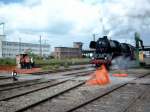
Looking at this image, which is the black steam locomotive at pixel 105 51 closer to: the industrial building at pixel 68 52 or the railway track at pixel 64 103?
the railway track at pixel 64 103

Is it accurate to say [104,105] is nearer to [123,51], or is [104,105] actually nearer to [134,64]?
[123,51]

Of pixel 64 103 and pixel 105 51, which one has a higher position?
pixel 105 51

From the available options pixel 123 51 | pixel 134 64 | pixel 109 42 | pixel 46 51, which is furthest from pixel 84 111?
pixel 46 51

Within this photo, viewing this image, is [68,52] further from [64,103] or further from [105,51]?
[64,103]

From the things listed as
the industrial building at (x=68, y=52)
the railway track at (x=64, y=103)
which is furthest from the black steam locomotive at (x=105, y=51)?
the industrial building at (x=68, y=52)

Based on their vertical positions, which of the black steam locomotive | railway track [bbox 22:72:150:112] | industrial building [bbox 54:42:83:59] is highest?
industrial building [bbox 54:42:83:59]

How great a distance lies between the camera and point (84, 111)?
944 centimetres

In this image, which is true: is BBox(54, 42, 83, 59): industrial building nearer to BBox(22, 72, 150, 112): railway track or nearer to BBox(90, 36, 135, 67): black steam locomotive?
BBox(90, 36, 135, 67): black steam locomotive

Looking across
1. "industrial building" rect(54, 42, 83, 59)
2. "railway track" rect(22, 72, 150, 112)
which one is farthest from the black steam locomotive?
"industrial building" rect(54, 42, 83, 59)

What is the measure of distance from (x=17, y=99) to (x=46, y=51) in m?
124

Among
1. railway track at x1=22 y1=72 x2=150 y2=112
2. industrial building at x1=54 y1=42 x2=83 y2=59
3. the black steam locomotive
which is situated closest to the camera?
railway track at x1=22 y1=72 x2=150 y2=112

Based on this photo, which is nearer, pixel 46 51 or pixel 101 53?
pixel 101 53

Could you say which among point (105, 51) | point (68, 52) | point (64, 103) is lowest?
point (64, 103)

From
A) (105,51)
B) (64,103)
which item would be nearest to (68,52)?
(105,51)
